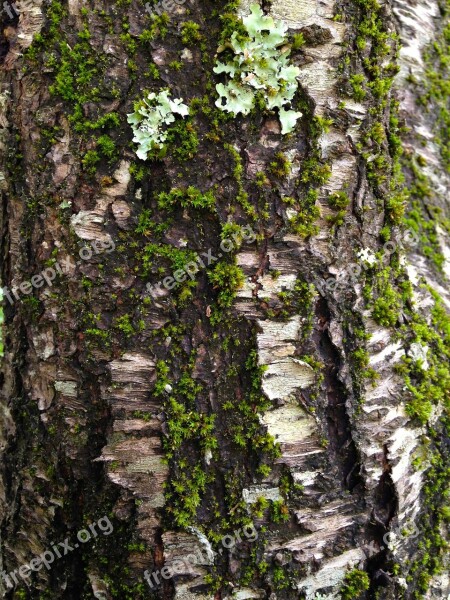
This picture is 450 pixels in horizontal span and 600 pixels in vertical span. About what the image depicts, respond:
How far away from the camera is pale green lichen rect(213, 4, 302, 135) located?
1.62 metres

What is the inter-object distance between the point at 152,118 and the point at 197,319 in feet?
2.06

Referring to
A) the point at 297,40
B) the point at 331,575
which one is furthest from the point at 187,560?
the point at 297,40

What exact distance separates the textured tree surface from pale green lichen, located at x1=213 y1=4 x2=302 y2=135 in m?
0.03

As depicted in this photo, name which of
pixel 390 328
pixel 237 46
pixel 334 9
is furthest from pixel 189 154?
pixel 390 328

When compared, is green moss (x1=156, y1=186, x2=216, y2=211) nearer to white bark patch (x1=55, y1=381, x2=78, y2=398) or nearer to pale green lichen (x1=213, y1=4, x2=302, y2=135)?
pale green lichen (x1=213, y1=4, x2=302, y2=135)

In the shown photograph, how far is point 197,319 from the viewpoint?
1646 mm

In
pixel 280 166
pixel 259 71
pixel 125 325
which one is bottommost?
pixel 125 325

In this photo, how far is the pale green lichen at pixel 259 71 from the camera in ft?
5.31

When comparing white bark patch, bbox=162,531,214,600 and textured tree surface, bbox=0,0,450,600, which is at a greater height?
textured tree surface, bbox=0,0,450,600

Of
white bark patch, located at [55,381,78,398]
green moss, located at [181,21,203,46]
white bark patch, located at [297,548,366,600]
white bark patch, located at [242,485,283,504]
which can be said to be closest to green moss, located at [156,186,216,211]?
green moss, located at [181,21,203,46]

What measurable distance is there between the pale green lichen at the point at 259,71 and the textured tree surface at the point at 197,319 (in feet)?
0.10

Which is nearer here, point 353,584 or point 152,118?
point 152,118

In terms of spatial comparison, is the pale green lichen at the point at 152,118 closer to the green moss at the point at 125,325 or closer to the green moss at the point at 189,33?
the green moss at the point at 189,33

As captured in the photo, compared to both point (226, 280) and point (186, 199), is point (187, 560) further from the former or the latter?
point (186, 199)
